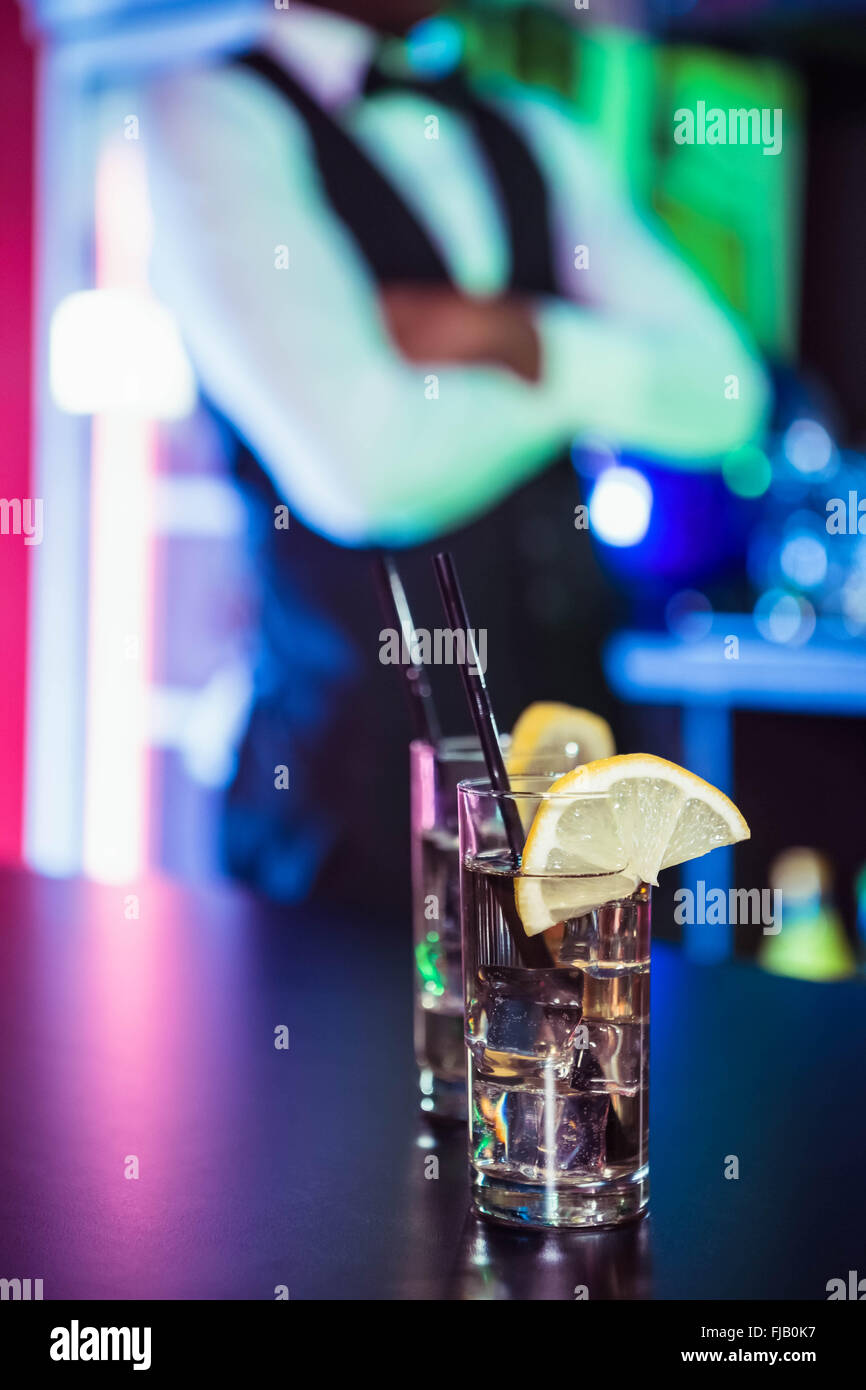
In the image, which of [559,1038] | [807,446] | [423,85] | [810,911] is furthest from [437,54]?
[559,1038]

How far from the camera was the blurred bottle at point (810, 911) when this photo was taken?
11.3ft

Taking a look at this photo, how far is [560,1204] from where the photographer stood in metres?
0.70

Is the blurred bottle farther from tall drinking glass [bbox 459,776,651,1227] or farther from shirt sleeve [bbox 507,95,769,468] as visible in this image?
tall drinking glass [bbox 459,776,651,1227]

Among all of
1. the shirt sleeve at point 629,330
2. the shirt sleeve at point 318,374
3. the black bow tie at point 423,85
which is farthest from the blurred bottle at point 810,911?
the black bow tie at point 423,85

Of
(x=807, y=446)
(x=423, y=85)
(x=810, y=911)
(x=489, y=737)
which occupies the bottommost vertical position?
(x=810, y=911)

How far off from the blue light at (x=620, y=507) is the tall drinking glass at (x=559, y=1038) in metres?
3.22

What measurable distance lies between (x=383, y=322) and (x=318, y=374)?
0.69ft

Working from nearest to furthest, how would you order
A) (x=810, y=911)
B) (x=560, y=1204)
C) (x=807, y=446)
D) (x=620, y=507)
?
(x=560, y=1204) → (x=810, y=911) → (x=807, y=446) → (x=620, y=507)

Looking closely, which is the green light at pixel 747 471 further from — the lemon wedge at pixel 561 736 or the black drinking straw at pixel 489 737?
the black drinking straw at pixel 489 737

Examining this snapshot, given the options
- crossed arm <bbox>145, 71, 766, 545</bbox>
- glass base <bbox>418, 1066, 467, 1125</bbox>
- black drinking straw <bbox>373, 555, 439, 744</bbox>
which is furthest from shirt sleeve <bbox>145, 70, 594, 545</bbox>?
glass base <bbox>418, 1066, 467, 1125</bbox>

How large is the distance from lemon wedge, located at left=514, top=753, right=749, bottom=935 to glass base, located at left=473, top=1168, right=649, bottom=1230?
11 centimetres

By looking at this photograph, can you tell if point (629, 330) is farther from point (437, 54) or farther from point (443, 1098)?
point (443, 1098)

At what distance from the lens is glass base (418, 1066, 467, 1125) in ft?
2.85

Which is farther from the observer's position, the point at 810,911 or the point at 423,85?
the point at 423,85
